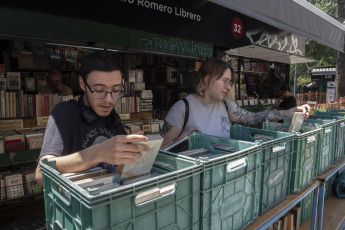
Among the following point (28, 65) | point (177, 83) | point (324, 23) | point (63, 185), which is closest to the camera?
point (63, 185)

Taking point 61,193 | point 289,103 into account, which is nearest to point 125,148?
point 61,193

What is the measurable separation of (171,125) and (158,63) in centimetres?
351

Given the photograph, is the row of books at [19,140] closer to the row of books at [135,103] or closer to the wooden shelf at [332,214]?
the row of books at [135,103]

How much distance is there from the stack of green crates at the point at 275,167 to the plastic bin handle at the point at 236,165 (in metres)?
0.19

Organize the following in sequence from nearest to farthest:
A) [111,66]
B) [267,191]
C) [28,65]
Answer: [111,66] < [267,191] < [28,65]

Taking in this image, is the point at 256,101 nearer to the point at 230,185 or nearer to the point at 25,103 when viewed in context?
the point at 25,103

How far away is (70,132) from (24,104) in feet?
7.88

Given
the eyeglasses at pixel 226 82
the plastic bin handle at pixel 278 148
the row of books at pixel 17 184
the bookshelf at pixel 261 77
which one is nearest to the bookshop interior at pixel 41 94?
the row of books at pixel 17 184

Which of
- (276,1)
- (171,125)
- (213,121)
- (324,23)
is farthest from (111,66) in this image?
(324,23)

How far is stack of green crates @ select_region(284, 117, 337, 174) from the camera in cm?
201

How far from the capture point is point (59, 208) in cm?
89

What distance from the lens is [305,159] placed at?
176 cm

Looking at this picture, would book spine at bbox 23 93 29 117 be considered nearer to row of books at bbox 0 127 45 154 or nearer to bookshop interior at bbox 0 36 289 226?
bookshop interior at bbox 0 36 289 226

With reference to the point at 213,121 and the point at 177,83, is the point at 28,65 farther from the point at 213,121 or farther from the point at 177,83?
the point at 213,121
